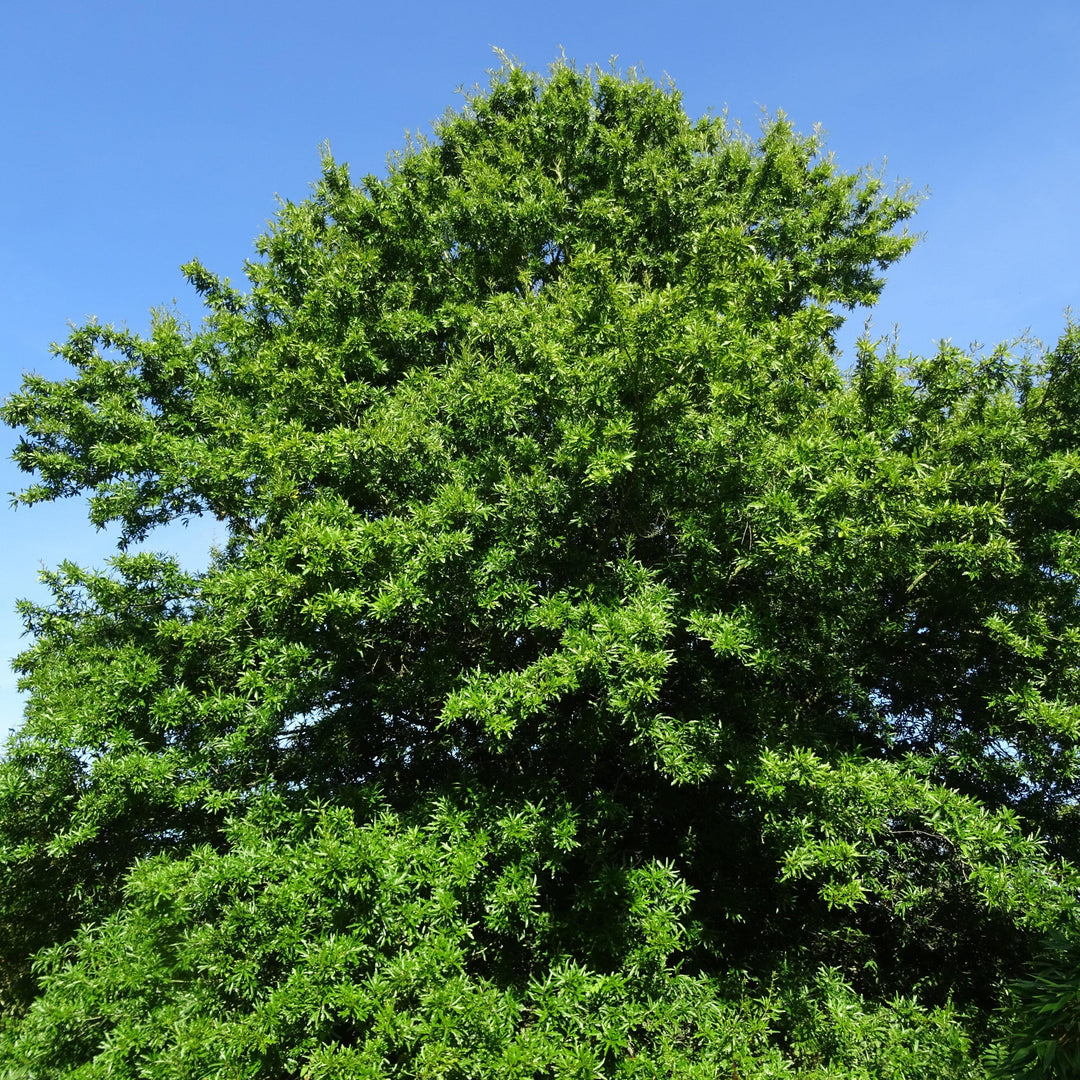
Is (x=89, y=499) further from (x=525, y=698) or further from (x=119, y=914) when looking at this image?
(x=525, y=698)

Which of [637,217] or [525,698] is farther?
[637,217]

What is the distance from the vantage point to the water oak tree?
507cm

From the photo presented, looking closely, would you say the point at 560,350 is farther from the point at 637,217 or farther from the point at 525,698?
the point at 637,217

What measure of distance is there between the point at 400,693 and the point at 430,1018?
8.35 feet

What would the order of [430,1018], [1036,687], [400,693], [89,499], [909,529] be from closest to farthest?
[430,1018] → [909,529] → [400,693] → [1036,687] → [89,499]

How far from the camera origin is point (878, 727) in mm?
7422

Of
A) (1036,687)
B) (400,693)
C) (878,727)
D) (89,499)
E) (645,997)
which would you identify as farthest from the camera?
(89,499)

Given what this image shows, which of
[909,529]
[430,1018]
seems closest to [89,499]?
[430,1018]

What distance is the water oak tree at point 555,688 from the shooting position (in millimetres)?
5070

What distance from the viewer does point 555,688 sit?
493 centimetres

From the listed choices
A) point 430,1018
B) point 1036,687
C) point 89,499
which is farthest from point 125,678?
point 1036,687

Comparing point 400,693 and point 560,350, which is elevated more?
point 560,350

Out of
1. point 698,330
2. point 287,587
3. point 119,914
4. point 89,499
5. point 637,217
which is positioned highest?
point 637,217

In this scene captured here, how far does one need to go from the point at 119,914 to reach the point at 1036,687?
890 centimetres
